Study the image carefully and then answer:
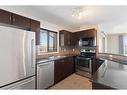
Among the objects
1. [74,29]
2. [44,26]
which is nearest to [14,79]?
[44,26]

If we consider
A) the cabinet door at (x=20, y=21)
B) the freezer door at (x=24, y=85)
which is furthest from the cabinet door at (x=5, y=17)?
the freezer door at (x=24, y=85)

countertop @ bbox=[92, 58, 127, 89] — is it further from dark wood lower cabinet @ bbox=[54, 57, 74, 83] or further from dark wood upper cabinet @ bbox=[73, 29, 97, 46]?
dark wood upper cabinet @ bbox=[73, 29, 97, 46]

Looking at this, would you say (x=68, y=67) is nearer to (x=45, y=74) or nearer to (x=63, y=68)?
(x=63, y=68)

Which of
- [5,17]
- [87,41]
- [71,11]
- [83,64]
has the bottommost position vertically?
[83,64]

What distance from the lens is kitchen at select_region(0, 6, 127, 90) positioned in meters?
1.83

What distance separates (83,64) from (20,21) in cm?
315

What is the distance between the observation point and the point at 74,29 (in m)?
5.90

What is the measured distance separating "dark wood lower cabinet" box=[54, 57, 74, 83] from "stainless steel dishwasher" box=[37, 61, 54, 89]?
0.28m

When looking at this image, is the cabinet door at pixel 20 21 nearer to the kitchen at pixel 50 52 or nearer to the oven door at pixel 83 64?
the kitchen at pixel 50 52

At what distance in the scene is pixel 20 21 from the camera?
97.0 inches

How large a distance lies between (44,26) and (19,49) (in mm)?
2208

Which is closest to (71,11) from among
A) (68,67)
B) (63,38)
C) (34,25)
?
(34,25)

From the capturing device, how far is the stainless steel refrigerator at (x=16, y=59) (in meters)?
1.78

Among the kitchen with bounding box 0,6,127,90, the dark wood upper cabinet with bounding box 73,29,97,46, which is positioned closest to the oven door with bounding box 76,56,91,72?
the kitchen with bounding box 0,6,127,90
